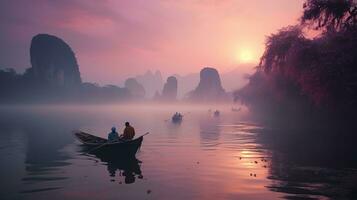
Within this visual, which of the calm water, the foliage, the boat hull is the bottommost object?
the calm water

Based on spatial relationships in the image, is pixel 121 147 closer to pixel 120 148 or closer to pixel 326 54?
pixel 120 148

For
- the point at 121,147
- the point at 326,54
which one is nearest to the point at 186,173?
the point at 121,147

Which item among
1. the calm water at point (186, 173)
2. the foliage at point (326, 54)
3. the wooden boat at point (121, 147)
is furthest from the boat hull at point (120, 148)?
the foliage at point (326, 54)

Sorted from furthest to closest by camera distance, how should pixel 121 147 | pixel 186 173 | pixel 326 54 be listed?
pixel 326 54
pixel 121 147
pixel 186 173

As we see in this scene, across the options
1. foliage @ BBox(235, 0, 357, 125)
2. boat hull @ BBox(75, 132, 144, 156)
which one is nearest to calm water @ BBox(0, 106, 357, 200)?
boat hull @ BBox(75, 132, 144, 156)

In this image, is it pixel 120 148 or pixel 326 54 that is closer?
pixel 120 148

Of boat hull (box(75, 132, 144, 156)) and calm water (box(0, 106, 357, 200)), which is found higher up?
boat hull (box(75, 132, 144, 156))

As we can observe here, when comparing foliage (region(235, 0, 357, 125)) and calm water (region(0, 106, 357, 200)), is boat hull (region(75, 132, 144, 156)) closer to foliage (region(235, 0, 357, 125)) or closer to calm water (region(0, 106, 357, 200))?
calm water (region(0, 106, 357, 200))

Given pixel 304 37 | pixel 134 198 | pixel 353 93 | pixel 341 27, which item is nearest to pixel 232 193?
pixel 134 198

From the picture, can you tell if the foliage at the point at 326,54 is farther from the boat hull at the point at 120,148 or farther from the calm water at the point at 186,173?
the boat hull at the point at 120,148

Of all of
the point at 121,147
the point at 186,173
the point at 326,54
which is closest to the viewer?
A: the point at 186,173

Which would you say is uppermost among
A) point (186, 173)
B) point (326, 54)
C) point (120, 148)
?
point (326, 54)

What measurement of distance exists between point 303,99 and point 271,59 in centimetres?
838

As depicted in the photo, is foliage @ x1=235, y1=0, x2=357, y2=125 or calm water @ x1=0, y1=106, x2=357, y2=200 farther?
foliage @ x1=235, y1=0, x2=357, y2=125
